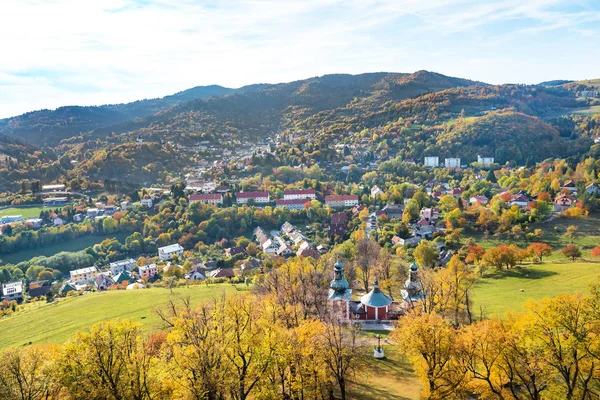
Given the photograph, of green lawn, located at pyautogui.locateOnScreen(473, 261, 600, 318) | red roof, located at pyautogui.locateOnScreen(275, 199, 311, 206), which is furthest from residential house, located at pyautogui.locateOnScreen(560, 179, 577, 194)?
red roof, located at pyautogui.locateOnScreen(275, 199, 311, 206)

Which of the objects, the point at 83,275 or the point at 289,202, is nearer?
the point at 83,275

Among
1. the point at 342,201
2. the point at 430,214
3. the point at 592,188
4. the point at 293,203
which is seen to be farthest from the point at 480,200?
the point at 293,203

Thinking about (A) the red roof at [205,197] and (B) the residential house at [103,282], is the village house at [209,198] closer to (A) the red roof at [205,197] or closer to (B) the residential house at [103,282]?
(A) the red roof at [205,197]

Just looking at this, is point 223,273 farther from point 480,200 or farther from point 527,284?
point 480,200

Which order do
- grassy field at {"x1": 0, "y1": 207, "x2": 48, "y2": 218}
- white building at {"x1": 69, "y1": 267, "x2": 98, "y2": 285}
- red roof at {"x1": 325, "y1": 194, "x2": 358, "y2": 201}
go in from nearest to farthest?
white building at {"x1": 69, "y1": 267, "x2": 98, "y2": 285} → red roof at {"x1": 325, "y1": 194, "x2": 358, "y2": 201} → grassy field at {"x1": 0, "y1": 207, "x2": 48, "y2": 218}

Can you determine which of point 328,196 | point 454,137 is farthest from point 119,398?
point 454,137

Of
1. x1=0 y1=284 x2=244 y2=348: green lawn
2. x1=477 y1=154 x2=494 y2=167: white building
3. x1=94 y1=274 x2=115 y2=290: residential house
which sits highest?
x1=477 y1=154 x2=494 y2=167: white building

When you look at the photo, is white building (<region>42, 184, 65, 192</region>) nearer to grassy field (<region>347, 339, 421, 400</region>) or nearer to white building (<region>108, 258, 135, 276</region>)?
white building (<region>108, 258, 135, 276</region>)
